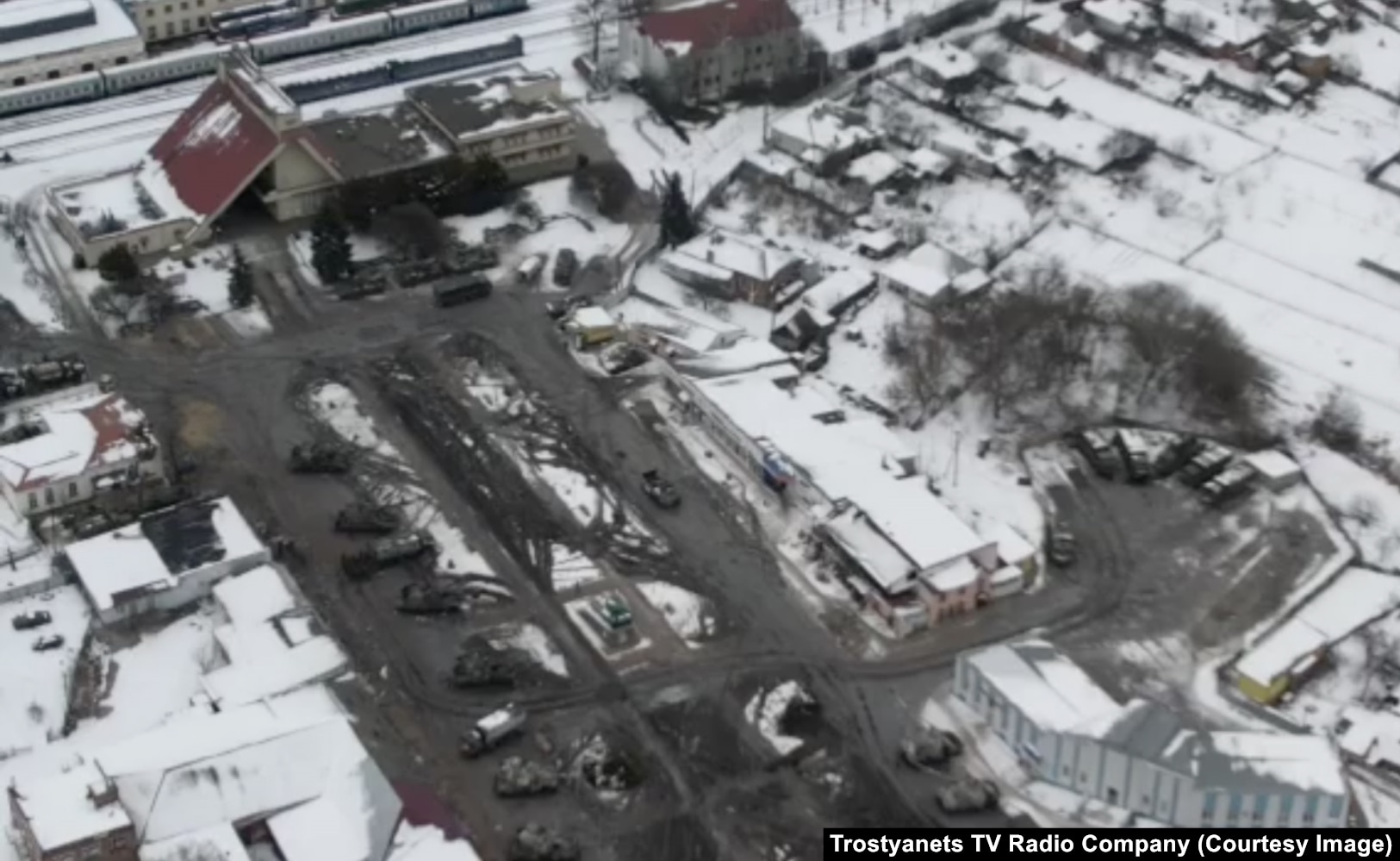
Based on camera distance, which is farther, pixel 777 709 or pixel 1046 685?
pixel 777 709

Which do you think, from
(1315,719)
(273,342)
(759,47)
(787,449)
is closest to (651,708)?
(787,449)

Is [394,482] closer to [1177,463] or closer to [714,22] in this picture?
[1177,463]

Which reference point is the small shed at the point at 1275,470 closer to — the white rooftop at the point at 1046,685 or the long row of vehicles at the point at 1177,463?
the long row of vehicles at the point at 1177,463

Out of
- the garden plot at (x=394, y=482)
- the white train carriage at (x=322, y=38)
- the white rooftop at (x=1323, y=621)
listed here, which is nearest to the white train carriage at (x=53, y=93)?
the white train carriage at (x=322, y=38)

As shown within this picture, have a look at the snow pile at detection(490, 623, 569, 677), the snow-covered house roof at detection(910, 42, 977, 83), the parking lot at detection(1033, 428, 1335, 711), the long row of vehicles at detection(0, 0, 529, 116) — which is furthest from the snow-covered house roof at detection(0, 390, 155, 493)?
the snow-covered house roof at detection(910, 42, 977, 83)

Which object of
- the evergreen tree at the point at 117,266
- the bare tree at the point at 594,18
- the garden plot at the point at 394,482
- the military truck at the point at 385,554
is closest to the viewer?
the military truck at the point at 385,554

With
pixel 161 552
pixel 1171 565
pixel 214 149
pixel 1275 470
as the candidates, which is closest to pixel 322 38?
pixel 214 149
